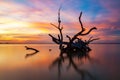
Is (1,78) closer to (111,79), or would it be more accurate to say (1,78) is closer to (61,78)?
(61,78)

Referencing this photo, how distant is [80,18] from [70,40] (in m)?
3.46

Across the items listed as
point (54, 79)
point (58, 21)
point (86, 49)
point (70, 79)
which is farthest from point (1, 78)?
point (86, 49)

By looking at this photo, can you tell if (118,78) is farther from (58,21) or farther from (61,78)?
(58,21)

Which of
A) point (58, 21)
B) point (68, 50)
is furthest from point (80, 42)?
point (58, 21)

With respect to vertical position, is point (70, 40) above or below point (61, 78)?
above

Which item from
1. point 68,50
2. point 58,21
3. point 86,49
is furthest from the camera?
point 86,49

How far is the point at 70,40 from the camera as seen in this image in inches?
999

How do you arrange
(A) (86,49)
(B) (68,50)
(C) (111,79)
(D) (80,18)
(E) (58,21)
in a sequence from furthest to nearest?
(A) (86,49)
(B) (68,50)
(E) (58,21)
(D) (80,18)
(C) (111,79)

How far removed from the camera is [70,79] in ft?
29.0

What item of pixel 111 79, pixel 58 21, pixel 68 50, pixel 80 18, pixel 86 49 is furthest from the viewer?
pixel 86 49

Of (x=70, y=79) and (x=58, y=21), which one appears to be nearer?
(x=70, y=79)

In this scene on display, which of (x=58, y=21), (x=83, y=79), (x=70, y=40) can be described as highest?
(x=58, y=21)

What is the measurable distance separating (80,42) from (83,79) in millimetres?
18923

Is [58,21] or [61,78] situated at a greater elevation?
[58,21]
